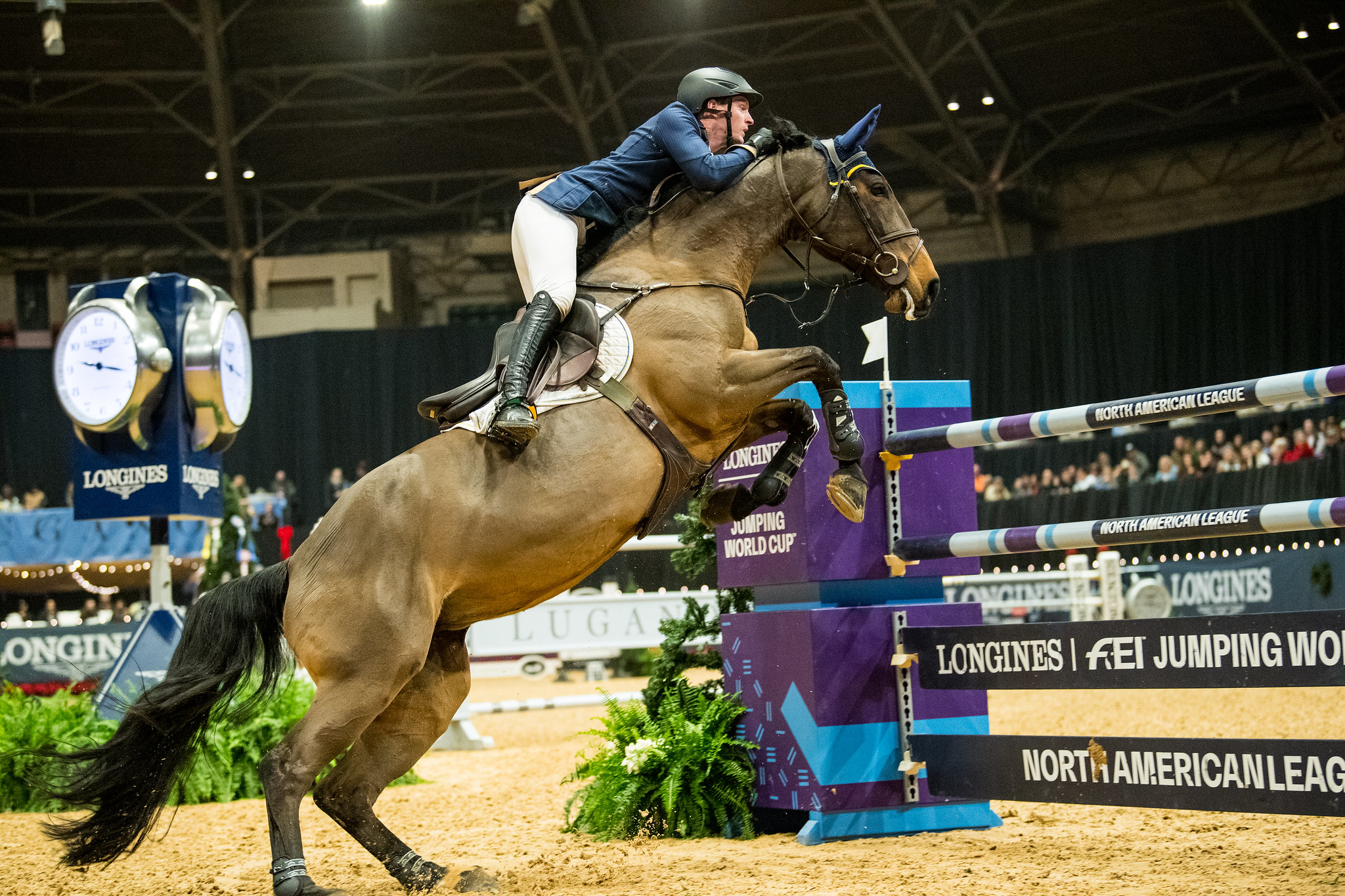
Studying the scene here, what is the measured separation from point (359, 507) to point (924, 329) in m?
16.5

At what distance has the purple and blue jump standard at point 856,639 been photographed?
14.1 ft

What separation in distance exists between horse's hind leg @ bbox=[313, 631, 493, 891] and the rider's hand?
6.63 ft

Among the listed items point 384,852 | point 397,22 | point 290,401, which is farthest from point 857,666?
point 290,401

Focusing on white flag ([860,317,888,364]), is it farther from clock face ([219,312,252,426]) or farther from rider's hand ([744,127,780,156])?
clock face ([219,312,252,426])

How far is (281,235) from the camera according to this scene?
74.1ft

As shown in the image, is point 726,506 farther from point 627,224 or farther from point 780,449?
point 627,224

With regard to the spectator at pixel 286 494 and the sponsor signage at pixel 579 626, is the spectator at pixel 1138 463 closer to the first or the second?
the sponsor signage at pixel 579 626

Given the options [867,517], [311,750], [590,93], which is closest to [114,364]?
[311,750]

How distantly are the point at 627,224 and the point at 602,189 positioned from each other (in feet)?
0.59

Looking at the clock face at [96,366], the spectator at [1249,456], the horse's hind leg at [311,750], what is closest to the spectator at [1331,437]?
the spectator at [1249,456]

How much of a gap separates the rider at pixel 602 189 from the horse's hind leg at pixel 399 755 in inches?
38.3

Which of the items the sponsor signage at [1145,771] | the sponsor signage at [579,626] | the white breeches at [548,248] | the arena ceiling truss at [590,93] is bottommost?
the sponsor signage at [1145,771]

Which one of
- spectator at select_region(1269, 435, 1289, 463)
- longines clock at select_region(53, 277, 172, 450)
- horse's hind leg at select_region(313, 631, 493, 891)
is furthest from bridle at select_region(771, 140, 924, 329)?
spectator at select_region(1269, 435, 1289, 463)

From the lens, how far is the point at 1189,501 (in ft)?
42.3
